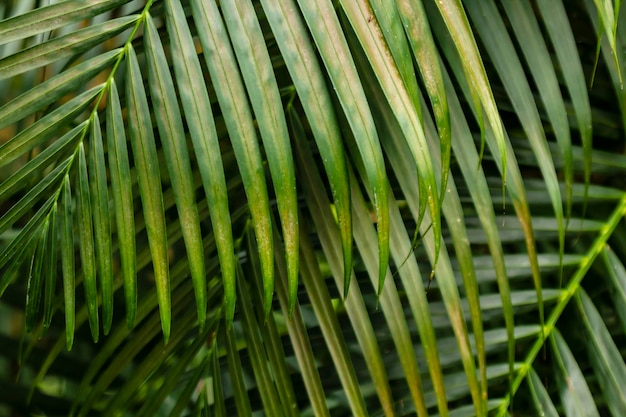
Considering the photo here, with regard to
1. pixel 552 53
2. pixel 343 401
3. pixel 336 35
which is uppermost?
pixel 552 53

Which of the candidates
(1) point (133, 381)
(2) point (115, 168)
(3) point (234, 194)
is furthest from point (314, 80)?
(1) point (133, 381)

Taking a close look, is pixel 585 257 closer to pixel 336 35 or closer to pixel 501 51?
pixel 501 51

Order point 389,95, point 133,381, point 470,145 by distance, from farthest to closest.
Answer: point 133,381, point 470,145, point 389,95

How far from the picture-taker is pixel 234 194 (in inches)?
29.4

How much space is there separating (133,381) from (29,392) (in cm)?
16

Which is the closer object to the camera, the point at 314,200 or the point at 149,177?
the point at 149,177

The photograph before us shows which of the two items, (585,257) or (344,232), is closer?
(344,232)

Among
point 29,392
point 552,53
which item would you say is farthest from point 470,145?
point 29,392

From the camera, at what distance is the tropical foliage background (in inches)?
19.5

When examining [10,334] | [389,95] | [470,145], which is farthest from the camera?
[10,334]

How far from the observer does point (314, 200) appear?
0.65 m

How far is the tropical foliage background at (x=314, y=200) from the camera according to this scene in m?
0.50

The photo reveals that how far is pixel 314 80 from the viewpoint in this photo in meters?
0.50

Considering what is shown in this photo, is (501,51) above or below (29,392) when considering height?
above
